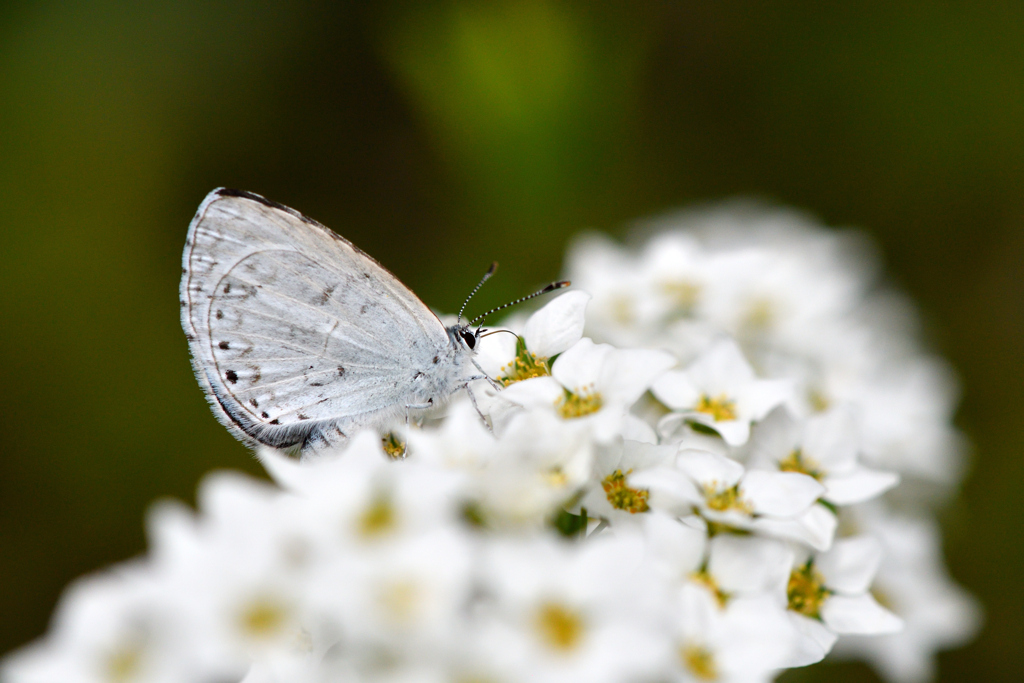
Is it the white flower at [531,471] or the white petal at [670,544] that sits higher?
the white flower at [531,471]

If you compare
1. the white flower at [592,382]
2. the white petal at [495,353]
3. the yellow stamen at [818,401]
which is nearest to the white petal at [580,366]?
the white flower at [592,382]

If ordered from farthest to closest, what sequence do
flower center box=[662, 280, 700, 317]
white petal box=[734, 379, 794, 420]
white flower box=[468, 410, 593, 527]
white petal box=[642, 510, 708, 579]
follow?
1. flower center box=[662, 280, 700, 317]
2. white petal box=[734, 379, 794, 420]
3. white petal box=[642, 510, 708, 579]
4. white flower box=[468, 410, 593, 527]

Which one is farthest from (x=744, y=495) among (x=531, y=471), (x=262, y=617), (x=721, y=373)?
(x=262, y=617)

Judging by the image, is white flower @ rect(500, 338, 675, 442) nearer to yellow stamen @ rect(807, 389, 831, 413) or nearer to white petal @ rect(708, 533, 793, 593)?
white petal @ rect(708, 533, 793, 593)

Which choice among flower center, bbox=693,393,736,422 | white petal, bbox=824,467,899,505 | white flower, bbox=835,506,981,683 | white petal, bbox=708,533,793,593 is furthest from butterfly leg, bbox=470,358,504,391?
white flower, bbox=835,506,981,683

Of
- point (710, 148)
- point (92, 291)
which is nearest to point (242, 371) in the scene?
point (92, 291)

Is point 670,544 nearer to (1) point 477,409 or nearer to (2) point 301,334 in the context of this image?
(1) point 477,409

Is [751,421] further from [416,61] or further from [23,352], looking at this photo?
[23,352]

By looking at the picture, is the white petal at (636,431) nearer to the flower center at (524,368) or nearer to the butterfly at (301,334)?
the flower center at (524,368)
